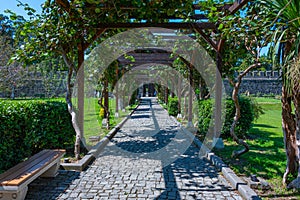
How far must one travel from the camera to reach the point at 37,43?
4.18m

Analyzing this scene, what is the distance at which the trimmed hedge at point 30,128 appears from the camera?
10.6 feet

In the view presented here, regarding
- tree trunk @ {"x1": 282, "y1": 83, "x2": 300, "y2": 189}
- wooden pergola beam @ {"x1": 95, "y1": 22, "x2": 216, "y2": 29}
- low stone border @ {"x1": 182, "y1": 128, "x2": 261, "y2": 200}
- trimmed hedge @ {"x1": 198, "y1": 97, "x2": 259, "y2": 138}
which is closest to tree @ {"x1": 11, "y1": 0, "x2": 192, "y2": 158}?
wooden pergola beam @ {"x1": 95, "y1": 22, "x2": 216, "y2": 29}

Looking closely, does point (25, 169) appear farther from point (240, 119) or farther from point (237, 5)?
point (240, 119)

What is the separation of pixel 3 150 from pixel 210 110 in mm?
5033

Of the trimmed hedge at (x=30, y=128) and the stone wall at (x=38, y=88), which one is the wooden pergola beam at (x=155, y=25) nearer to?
the trimmed hedge at (x=30, y=128)

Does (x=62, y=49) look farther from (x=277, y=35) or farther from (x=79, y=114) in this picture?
(x=277, y=35)

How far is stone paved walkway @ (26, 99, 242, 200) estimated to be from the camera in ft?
9.72

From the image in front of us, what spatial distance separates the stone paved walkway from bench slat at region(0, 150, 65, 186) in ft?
1.10

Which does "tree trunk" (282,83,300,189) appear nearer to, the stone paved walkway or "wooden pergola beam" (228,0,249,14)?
the stone paved walkway

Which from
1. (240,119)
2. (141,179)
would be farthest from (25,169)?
(240,119)

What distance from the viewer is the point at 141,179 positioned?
11.5 ft

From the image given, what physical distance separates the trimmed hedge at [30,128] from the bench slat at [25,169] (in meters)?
0.40

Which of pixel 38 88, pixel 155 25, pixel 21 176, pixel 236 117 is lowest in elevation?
pixel 21 176

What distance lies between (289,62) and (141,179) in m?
2.48
